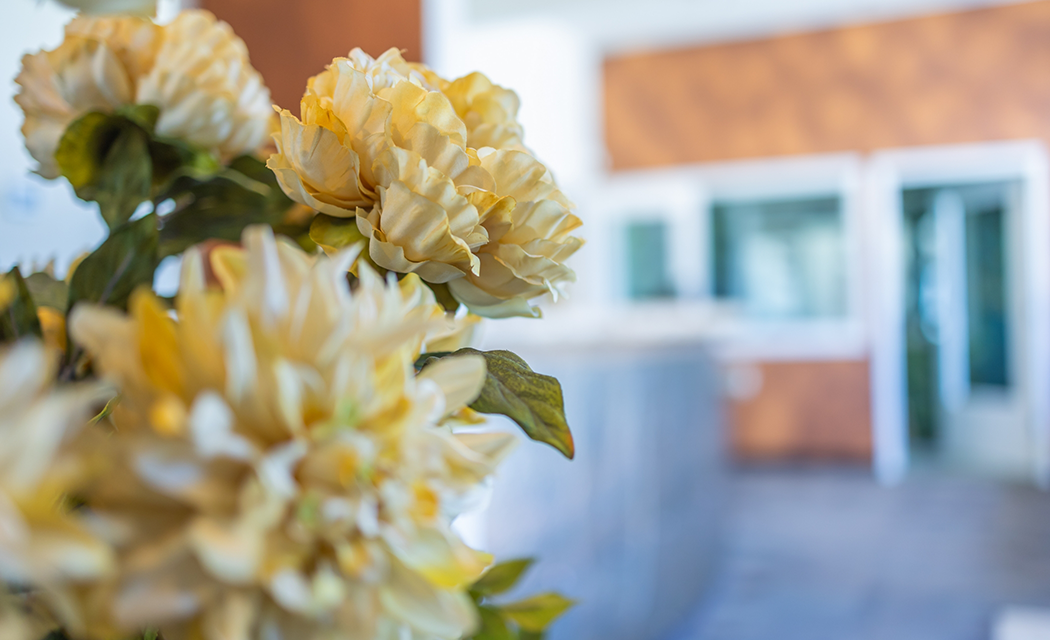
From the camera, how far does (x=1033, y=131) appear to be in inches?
211

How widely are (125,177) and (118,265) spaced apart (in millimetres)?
55

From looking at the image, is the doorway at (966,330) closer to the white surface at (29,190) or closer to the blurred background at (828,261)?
the blurred background at (828,261)

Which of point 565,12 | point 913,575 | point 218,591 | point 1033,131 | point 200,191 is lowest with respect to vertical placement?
point 913,575

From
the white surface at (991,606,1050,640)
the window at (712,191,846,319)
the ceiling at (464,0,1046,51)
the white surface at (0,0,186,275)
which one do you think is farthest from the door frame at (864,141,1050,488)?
the white surface at (0,0,186,275)

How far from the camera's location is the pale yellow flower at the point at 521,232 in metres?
0.28

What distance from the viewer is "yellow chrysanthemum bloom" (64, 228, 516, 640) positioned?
0.16m

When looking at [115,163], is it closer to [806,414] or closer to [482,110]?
[482,110]

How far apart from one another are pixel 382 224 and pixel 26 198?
69 centimetres

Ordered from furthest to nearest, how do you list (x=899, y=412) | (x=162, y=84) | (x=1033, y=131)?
(x=899, y=412) < (x=1033, y=131) < (x=162, y=84)

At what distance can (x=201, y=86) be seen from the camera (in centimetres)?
37

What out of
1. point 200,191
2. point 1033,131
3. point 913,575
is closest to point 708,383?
point 913,575

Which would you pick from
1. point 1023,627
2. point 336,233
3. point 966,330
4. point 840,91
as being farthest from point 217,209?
point 966,330

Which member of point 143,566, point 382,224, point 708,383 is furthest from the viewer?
point 708,383

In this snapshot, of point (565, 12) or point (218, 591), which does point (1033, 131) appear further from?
point (218, 591)
